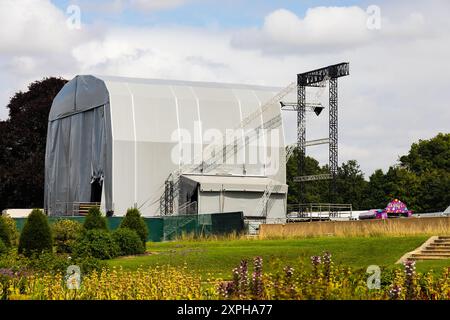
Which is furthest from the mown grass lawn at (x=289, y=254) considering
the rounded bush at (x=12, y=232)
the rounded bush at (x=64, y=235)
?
the rounded bush at (x=12, y=232)

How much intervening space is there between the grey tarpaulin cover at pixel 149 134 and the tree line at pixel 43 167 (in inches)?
475

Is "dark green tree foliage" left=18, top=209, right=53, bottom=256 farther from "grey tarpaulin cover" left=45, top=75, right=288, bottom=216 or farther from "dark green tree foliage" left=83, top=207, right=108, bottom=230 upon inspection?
"grey tarpaulin cover" left=45, top=75, right=288, bottom=216

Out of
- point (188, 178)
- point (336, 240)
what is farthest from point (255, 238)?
point (188, 178)

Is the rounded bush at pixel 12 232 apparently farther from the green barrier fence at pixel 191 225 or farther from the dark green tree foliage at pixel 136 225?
the green barrier fence at pixel 191 225

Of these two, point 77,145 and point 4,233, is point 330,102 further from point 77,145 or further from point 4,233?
point 4,233

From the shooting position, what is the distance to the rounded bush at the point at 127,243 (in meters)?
35.0

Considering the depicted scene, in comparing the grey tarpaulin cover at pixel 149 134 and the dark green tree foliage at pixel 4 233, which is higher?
the grey tarpaulin cover at pixel 149 134

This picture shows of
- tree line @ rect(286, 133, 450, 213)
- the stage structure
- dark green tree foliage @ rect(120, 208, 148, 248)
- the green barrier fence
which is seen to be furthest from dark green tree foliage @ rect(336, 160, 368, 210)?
dark green tree foliage @ rect(120, 208, 148, 248)

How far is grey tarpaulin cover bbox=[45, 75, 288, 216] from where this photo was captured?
57.9 meters

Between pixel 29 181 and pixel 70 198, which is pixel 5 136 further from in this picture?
A: pixel 70 198

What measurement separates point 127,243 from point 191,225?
44.2 ft

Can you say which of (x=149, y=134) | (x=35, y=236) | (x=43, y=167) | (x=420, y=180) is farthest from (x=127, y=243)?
(x=420, y=180)

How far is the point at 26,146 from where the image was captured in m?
79.9
